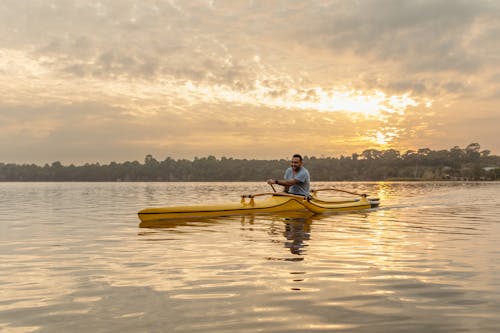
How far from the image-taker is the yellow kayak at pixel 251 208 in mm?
16203

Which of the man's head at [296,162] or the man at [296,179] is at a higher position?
the man's head at [296,162]

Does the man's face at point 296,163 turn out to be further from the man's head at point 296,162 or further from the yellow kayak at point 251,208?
the yellow kayak at point 251,208

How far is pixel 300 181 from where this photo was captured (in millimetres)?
17828

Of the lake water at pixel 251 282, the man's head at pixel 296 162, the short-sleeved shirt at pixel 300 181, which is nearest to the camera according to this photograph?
the lake water at pixel 251 282

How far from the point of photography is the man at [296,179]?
17109 millimetres

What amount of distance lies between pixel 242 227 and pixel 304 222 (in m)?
2.80

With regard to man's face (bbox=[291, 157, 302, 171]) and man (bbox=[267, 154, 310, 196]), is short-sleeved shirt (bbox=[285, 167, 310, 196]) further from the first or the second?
man's face (bbox=[291, 157, 302, 171])

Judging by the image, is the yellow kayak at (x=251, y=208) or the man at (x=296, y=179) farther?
the man at (x=296, y=179)

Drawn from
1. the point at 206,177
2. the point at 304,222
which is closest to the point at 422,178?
the point at 206,177

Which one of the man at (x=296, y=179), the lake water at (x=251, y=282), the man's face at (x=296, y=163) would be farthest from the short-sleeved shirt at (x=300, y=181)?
the lake water at (x=251, y=282)

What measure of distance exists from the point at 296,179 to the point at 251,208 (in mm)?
2237

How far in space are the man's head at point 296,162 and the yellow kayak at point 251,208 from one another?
1.22 metres

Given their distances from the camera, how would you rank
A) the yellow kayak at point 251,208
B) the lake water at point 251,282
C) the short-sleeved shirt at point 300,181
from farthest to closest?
1. the short-sleeved shirt at point 300,181
2. the yellow kayak at point 251,208
3. the lake water at point 251,282

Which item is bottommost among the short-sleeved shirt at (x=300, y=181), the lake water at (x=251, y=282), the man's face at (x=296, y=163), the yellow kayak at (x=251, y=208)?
the lake water at (x=251, y=282)
